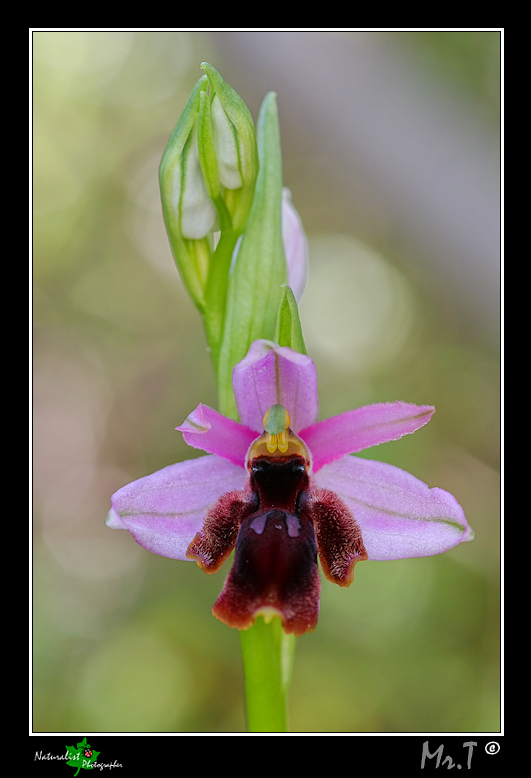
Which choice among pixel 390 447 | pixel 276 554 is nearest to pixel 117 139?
pixel 390 447

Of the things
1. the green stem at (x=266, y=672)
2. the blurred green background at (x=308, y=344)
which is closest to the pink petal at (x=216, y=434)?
the green stem at (x=266, y=672)

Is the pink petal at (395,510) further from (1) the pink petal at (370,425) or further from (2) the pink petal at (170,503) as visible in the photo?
(2) the pink petal at (170,503)

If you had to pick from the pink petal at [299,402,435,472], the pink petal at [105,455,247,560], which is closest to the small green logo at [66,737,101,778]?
the pink petal at [105,455,247,560]

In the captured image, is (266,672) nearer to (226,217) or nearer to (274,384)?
(274,384)

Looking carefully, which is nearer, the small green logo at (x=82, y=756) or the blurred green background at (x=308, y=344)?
the small green logo at (x=82, y=756)

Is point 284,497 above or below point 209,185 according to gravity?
below

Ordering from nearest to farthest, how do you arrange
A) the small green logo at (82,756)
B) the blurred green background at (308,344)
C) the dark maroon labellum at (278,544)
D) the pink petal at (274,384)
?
the dark maroon labellum at (278,544)
the pink petal at (274,384)
the small green logo at (82,756)
the blurred green background at (308,344)

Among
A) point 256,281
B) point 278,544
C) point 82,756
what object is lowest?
point 82,756

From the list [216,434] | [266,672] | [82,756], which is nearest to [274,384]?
[216,434]
